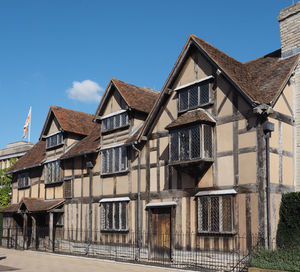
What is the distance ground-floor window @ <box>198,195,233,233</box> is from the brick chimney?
7.44 meters

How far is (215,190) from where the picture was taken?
17.4 metres

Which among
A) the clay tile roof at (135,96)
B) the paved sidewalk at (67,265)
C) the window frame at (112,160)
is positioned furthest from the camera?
the clay tile roof at (135,96)

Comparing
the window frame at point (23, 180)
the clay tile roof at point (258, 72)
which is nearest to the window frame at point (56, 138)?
the window frame at point (23, 180)

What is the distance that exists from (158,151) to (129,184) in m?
2.75

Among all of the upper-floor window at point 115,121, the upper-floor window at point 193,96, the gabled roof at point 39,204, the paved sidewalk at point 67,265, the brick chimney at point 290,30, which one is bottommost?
the paved sidewalk at point 67,265

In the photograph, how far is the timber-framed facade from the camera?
53.9 ft

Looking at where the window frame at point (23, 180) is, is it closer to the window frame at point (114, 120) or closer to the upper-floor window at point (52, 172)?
the upper-floor window at point (52, 172)

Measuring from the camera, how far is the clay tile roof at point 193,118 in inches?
695

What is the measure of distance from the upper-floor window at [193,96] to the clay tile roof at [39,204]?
36.5ft

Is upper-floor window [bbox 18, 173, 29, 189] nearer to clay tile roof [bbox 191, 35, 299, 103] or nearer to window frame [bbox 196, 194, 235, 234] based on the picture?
window frame [bbox 196, 194, 235, 234]

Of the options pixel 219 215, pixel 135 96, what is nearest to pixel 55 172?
pixel 135 96

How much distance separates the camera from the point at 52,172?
2836 centimetres

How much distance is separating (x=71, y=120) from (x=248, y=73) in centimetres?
1356

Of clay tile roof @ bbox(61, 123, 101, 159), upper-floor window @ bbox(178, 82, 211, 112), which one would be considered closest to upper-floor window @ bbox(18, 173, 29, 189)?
clay tile roof @ bbox(61, 123, 101, 159)
